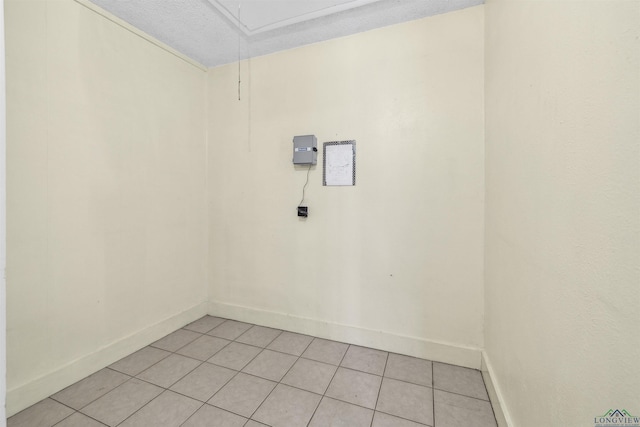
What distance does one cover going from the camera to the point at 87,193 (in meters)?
1.80

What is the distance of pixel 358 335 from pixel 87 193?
241cm

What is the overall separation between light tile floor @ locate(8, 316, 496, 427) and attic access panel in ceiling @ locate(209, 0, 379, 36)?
274 cm

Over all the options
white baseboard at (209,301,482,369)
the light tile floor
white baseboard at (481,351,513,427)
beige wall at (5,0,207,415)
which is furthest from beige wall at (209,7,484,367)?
beige wall at (5,0,207,415)

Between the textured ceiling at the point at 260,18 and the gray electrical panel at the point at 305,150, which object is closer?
the textured ceiling at the point at 260,18

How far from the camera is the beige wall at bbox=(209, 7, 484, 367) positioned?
6.19 ft

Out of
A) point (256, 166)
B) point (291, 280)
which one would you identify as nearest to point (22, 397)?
point (291, 280)

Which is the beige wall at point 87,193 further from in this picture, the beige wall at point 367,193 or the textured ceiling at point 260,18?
the beige wall at point 367,193

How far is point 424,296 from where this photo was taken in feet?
6.50

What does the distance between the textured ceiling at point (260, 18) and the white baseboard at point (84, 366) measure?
2.61 metres

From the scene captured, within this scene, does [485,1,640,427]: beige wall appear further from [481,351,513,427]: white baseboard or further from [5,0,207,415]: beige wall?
[5,0,207,415]: beige wall

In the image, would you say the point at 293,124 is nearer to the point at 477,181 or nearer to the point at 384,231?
the point at 384,231

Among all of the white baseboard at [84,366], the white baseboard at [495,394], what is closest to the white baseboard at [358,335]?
the white baseboard at [495,394]

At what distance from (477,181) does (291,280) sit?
1809 millimetres

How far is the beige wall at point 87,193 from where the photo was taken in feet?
4.90
